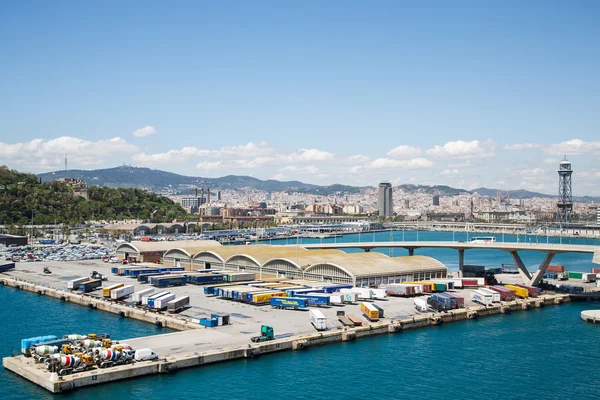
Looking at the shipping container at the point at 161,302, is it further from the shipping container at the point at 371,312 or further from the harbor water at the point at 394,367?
the shipping container at the point at 371,312

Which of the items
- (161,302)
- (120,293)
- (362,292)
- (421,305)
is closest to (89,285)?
(120,293)

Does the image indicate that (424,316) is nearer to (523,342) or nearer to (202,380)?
(523,342)

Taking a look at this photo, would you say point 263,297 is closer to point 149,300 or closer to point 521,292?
point 149,300

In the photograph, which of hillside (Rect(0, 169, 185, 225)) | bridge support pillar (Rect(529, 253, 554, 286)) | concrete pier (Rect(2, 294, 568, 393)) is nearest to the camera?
concrete pier (Rect(2, 294, 568, 393))

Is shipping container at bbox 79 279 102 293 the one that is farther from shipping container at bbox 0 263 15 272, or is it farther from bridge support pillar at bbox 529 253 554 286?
bridge support pillar at bbox 529 253 554 286

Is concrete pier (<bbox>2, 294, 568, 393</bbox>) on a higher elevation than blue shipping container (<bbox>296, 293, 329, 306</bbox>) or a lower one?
lower

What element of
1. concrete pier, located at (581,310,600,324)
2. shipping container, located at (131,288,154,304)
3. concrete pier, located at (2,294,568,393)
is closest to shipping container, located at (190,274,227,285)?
shipping container, located at (131,288,154,304)

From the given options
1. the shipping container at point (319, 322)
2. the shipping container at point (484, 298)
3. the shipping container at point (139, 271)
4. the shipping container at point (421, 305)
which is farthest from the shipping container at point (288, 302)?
the shipping container at point (139, 271)

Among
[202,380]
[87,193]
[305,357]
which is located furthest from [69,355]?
[87,193]
